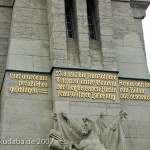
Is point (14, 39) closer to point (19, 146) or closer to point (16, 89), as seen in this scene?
point (16, 89)

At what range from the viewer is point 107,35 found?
2317 cm

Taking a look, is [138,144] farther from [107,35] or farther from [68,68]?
[107,35]

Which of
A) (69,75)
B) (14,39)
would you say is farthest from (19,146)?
(14,39)

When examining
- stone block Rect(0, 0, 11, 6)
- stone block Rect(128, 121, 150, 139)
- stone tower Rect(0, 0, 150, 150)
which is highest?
stone block Rect(0, 0, 11, 6)

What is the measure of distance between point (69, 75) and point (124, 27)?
5047 mm

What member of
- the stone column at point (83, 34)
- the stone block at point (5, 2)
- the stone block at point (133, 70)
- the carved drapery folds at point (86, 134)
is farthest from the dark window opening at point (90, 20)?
the carved drapery folds at point (86, 134)

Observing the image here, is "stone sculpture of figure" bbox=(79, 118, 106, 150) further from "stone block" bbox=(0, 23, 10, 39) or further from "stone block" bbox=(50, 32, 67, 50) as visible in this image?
"stone block" bbox=(0, 23, 10, 39)

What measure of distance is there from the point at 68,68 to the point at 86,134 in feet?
11.5

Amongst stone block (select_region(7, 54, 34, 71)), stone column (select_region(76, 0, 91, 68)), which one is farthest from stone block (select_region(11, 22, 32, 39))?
stone column (select_region(76, 0, 91, 68))

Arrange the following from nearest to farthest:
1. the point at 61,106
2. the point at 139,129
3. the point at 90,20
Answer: the point at 61,106 < the point at 139,129 < the point at 90,20

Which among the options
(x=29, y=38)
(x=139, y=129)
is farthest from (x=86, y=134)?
(x=29, y=38)

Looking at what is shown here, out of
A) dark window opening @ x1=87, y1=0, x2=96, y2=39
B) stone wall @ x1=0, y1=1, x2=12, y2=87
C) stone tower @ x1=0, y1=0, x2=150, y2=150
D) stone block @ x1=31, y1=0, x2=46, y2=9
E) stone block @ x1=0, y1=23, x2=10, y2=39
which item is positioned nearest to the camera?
stone tower @ x1=0, y1=0, x2=150, y2=150

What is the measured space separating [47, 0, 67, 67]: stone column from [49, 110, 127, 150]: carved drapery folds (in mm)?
2977

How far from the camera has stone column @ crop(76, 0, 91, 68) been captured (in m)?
22.1
